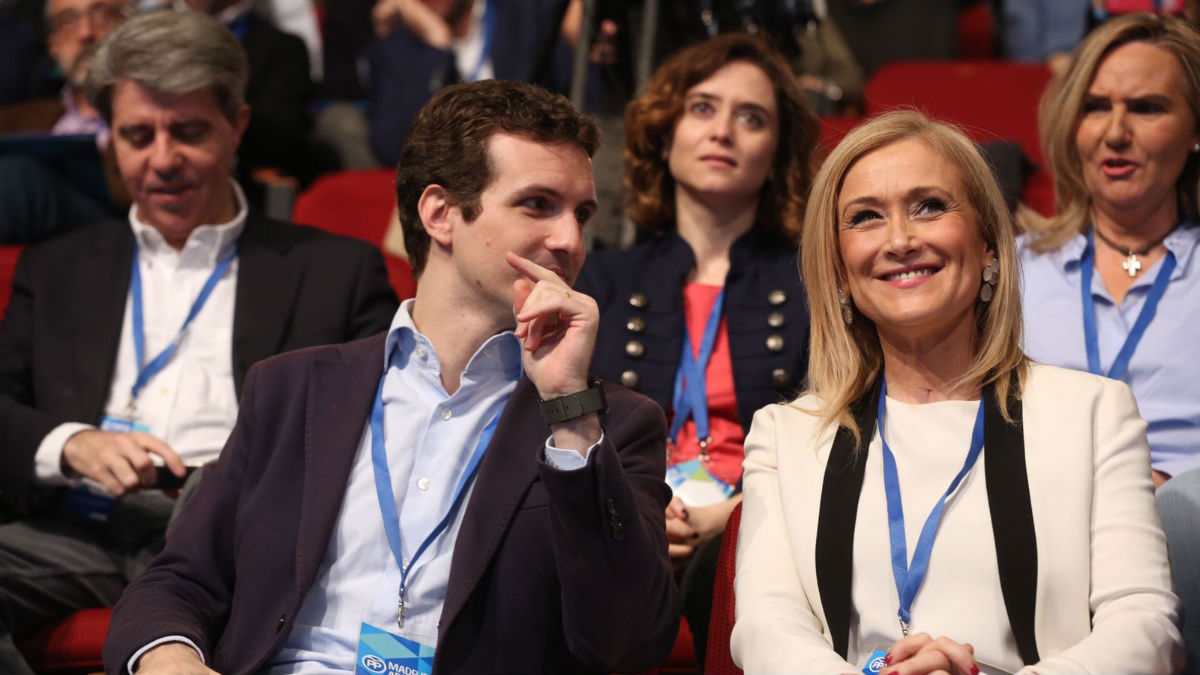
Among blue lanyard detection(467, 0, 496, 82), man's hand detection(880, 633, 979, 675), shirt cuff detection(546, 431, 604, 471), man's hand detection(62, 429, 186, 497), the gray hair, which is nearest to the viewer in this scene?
man's hand detection(880, 633, 979, 675)

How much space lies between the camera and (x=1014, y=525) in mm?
1909

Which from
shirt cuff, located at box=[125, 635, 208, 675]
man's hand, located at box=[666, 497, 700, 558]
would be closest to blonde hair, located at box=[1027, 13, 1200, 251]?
man's hand, located at box=[666, 497, 700, 558]

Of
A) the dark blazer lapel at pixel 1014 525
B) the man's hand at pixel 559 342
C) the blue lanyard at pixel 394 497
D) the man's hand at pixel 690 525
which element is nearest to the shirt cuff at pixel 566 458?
the man's hand at pixel 559 342

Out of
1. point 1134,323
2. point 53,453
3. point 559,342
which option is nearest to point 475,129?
point 559,342

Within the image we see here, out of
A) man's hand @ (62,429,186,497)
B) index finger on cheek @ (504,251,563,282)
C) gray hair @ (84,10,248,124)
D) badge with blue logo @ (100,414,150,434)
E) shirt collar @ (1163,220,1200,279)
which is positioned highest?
gray hair @ (84,10,248,124)

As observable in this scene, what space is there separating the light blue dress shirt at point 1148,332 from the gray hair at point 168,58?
1.80 m

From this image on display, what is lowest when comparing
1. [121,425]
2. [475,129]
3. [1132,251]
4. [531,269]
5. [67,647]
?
[67,647]

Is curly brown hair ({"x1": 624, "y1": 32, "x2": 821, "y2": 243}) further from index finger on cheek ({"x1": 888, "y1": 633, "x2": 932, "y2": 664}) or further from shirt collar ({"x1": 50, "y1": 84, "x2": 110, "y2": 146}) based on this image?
shirt collar ({"x1": 50, "y1": 84, "x2": 110, "y2": 146})

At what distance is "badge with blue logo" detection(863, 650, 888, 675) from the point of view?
Answer: 74.5 inches

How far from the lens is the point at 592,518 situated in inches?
73.0

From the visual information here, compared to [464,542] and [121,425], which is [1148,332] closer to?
[464,542]

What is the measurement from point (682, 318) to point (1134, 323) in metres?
0.93

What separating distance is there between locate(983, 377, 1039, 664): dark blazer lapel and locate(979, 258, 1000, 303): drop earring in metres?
0.21

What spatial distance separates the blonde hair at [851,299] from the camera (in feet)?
6.89
